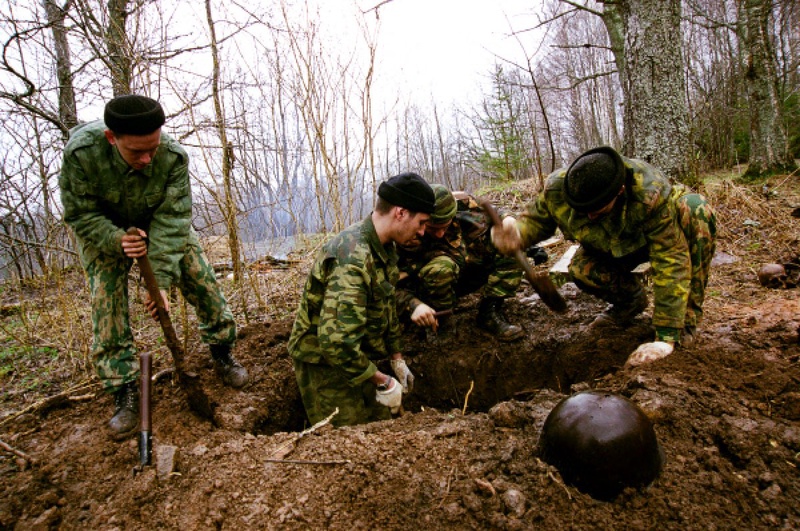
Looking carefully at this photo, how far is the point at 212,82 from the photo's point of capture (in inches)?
147

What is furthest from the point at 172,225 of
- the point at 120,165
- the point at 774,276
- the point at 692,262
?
the point at 774,276

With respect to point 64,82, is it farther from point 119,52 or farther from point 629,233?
point 629,233

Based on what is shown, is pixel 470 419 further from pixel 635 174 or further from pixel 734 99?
pixel 734 99

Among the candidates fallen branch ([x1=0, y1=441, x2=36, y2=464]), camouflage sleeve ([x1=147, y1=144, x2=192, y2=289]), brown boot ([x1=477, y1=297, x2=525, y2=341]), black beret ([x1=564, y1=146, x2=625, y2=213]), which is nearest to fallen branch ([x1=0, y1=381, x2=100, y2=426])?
fallen branch ([x1=0, y1=441, x2=36, y2=464])

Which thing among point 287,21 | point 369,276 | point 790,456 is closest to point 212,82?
point 287,21

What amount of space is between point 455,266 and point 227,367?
187 centimetres

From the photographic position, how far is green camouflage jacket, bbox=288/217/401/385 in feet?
7.70

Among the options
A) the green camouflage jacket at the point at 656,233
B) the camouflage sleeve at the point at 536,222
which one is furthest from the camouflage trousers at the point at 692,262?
the camouflage sleeve at the point at 536,222

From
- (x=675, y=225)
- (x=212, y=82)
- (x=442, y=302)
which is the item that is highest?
(x=212, y=82)

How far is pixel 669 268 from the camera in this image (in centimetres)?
246

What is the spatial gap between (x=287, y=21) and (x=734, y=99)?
12699 millimetres

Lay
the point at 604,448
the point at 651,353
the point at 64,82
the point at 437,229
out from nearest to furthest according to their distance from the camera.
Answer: the point at 604,448 → the point at 651,353 → the point at 437,229 → the point at 64,82

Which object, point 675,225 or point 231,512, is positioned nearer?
point 231,512

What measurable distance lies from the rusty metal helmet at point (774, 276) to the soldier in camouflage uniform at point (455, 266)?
207 centimetres
